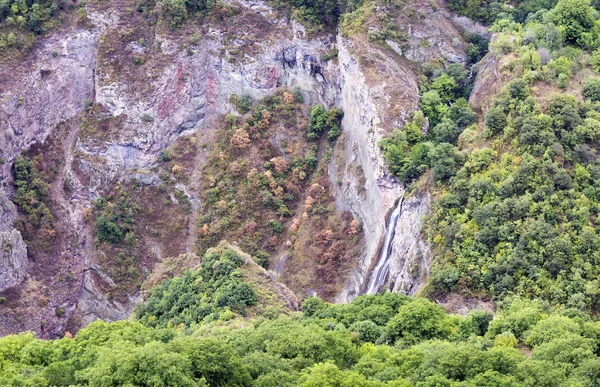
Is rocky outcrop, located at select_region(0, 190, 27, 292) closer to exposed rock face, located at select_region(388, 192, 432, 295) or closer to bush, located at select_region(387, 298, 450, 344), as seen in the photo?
exposed rock face, located at select_region(388, 192, 432, 295)

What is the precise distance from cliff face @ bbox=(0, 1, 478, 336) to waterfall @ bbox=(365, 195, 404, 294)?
5.55 m

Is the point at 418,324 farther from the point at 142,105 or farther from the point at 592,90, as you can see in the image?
the point at 142,105

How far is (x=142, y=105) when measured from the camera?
13238 centimetres

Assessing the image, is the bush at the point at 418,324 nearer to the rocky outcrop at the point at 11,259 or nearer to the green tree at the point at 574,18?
the green tree at the point at 574,18

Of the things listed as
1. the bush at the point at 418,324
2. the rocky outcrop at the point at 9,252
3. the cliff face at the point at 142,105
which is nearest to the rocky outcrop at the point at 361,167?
the cliff face at the point at 142,105

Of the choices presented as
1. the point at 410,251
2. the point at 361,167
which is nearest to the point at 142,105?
the point at 361,167

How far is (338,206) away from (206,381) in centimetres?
4690

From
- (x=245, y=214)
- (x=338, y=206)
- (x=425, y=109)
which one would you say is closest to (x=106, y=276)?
(x=245, y=214)

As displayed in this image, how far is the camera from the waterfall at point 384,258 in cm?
11256

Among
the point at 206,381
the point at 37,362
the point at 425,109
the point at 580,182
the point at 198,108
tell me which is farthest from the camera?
the point at 198,108

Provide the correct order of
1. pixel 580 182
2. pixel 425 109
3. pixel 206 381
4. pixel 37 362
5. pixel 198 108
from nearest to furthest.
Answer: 1. pixel 206 381
2. pixel 37 362
3. pixel 580 182
4. pixel 425 109
5. pixel 198 108

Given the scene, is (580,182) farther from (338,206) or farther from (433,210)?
(338,206)

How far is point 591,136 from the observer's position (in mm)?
104125

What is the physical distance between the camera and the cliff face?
400ft
